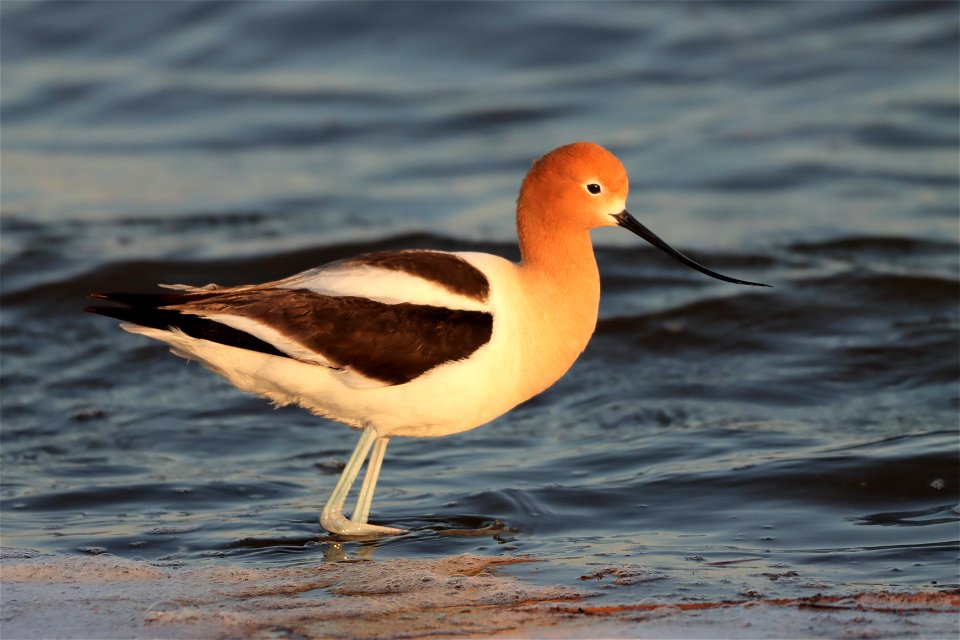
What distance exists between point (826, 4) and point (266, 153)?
297 inches

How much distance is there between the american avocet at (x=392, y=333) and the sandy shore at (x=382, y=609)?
0.82 metres

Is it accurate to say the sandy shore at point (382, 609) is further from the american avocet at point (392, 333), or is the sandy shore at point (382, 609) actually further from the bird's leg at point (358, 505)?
the american avocet at point (392, 333)

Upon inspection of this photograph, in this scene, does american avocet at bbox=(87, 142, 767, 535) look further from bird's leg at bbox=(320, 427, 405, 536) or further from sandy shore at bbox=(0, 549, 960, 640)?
sandy shore at bbox=(0, 549, 960, 640)

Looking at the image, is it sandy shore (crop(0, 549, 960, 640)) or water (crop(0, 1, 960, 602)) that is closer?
sandy shore (crop(0, 549, 960, 640))

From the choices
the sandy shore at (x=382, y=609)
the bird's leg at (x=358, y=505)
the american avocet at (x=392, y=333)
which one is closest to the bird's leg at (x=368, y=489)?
the bird's leg at (x=358, y=505)

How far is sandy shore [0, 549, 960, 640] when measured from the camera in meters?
4.72

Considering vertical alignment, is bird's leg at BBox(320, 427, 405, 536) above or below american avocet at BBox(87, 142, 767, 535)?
below

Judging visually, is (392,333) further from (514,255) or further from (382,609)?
(514,255)

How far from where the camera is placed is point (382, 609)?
16.6 feet

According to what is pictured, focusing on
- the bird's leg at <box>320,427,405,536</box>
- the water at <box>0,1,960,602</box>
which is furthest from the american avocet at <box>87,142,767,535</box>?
the water at <box>0,1,960,602</box>

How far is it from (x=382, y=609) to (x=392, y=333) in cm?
145

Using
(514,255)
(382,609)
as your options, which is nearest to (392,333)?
(382,609)

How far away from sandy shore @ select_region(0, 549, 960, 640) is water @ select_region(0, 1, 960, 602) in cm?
37

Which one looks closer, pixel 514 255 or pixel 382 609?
pixel 382 609
